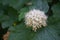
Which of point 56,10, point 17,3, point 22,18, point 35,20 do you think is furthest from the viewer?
point 17,3

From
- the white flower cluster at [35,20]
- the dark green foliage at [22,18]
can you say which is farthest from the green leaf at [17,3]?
the white flower cluster at [35,20]

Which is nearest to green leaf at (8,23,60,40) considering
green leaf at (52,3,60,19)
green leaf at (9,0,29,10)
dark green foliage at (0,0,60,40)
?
dark green foliage at (0,0,60,40)

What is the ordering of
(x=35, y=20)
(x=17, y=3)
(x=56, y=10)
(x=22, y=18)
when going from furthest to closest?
(x=17, y=3), (x=56, y=10), (x=22, y=18), (x=35, y=20)

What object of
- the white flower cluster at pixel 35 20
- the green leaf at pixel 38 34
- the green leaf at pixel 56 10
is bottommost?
the green leaf at pixel 38 34

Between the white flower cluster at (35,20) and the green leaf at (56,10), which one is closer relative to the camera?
the white flower cluster at (35,20)

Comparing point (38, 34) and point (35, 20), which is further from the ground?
point (35, 20)

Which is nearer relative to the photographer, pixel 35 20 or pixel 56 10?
pixel 35 20

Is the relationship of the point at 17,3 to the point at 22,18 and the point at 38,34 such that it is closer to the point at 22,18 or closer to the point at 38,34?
the point at 22,18

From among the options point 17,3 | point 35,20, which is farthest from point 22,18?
point 17,3

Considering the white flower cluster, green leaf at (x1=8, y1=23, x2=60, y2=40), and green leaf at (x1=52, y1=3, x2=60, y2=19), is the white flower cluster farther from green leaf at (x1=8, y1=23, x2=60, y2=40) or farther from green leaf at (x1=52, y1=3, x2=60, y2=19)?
green leaf at (x1=52, y1=3, x2=60, y2=19)

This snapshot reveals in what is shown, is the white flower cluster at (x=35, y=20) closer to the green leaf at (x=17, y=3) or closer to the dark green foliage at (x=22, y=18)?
the dark green foliage at (x=22, y=18)

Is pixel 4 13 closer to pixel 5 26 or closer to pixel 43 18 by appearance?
pixel 5 26
